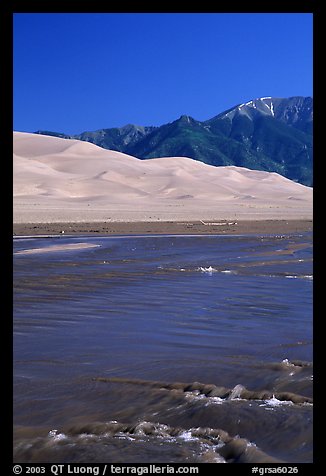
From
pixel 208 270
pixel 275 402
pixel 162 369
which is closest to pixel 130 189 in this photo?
pixel 208 270

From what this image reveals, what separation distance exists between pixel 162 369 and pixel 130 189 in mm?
65536

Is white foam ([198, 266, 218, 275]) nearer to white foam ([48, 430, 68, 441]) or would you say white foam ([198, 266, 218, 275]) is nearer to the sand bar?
the sand bar

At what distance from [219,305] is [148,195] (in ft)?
199

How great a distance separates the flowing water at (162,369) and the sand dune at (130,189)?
25473 millimetres

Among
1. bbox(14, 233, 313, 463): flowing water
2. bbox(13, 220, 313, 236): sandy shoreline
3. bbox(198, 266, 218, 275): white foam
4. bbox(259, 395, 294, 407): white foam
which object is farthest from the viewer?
bbox(13, 220, 313, 236): sandy shoreline

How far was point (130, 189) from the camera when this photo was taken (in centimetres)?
7094

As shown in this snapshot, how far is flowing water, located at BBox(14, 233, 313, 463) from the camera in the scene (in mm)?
4246

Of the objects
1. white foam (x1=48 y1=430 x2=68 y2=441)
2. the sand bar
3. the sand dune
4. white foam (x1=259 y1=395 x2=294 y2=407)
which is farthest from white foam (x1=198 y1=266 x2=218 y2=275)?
the sand dune

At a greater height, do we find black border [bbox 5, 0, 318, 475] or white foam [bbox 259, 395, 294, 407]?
black border [bbox 5, 0, 318, 475]

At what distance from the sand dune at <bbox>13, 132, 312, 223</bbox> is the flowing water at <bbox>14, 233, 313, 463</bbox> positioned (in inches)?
1003

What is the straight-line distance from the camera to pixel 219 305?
948 cm
